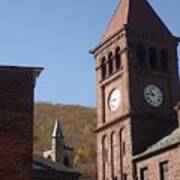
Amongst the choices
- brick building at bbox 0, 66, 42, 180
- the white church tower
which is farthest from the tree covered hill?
brick building at bbox 0, 66, 42, 180

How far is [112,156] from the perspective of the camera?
54.3m

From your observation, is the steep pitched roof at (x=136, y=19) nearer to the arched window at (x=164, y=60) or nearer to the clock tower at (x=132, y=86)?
the clock tower at (x=132, y=86)

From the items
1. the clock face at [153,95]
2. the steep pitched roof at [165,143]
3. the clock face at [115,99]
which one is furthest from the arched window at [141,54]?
the steep pitched roof at [165,143]

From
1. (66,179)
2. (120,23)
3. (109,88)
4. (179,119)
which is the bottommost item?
(66,179)

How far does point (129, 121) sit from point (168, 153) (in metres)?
7.67

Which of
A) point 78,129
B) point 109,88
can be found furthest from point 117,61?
point 78,129

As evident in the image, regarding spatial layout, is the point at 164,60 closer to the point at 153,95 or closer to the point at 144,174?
the point at 153,95

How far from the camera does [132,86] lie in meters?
54.3

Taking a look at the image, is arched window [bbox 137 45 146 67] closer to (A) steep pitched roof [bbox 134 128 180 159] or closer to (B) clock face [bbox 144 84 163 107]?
(B) clock face [bbox 144 84 163 107]

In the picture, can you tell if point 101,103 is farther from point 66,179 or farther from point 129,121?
point 66,179

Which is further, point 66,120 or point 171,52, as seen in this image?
point 66,120

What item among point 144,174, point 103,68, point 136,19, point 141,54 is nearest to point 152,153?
point 144,174

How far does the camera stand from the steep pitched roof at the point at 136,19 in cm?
5762

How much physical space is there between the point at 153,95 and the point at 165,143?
8741 millimetres
